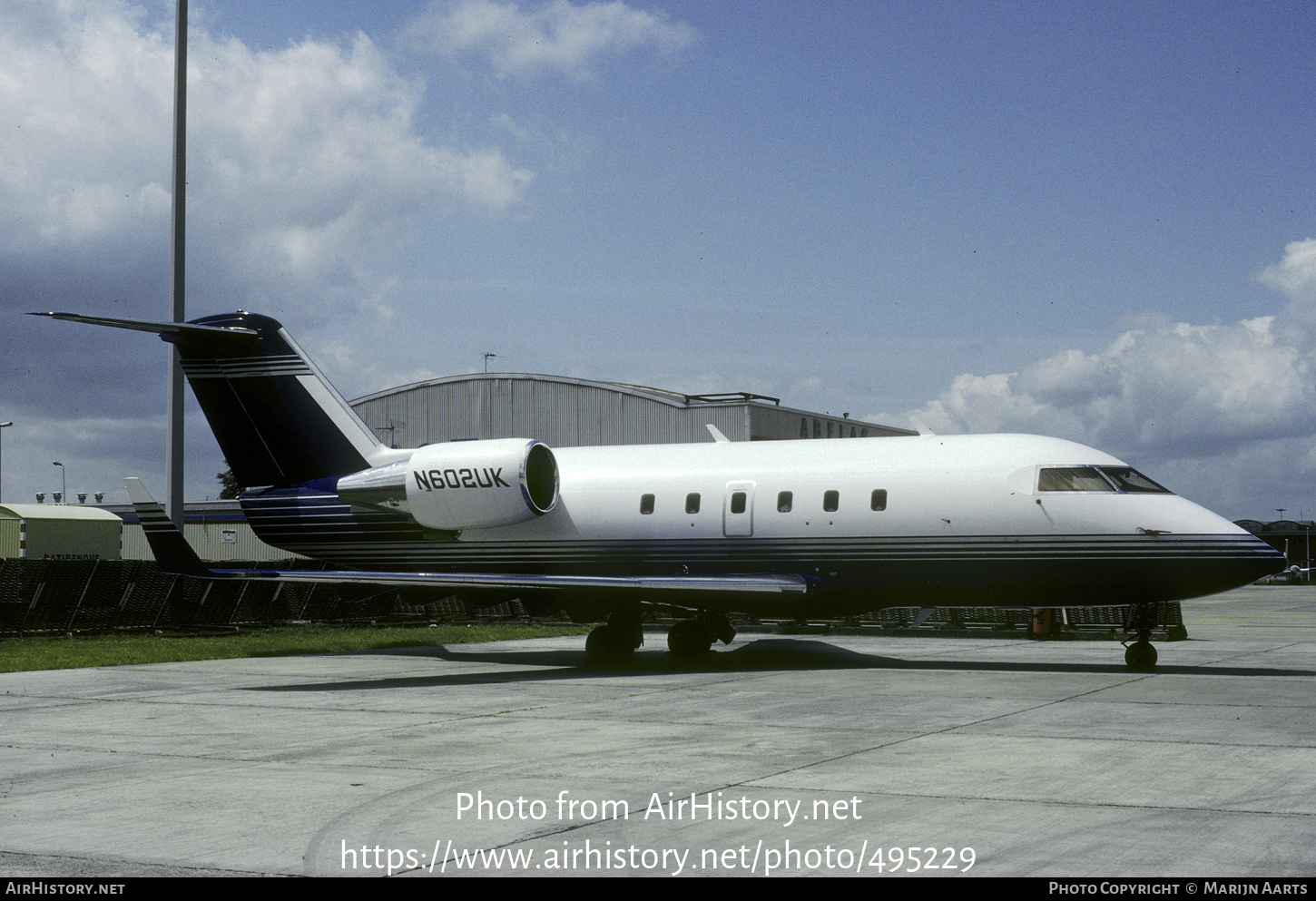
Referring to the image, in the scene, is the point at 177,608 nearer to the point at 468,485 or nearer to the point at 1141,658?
the point at 468,485

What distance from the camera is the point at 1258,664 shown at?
66.8 ft

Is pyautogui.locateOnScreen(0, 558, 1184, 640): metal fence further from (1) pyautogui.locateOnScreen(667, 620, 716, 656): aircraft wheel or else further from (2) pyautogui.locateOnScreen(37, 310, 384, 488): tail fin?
(1) pyautogui.locateOnScreen(667, 620, 716, 656): aircraft wheel

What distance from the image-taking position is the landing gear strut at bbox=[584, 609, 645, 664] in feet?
67.7

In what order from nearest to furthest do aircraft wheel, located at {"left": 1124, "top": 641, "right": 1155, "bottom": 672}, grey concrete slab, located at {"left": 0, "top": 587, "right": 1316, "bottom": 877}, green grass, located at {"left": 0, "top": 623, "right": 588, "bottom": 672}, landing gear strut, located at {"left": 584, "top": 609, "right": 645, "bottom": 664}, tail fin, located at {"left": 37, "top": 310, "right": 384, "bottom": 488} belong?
grey concrete slab, located at {"left": 0, "top": 587, "right": 1316, "bottom": 877} → aircraft wheel, located at {"left": 1124, "top": 641, "right": 1155, "bottom": 672} → landing gear strut, located at {"left": 584, "top": 609, "right": 645, "bottom": 664} → green grass, located at {"left": 0, "top": 623, "right": 588, "bottom": 672} → tail fin, located at {"left": 37, "top": 310, "right": 384, "bottom": 488}

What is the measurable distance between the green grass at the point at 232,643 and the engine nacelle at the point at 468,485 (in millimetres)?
4105

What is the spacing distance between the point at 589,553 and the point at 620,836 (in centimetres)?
1404

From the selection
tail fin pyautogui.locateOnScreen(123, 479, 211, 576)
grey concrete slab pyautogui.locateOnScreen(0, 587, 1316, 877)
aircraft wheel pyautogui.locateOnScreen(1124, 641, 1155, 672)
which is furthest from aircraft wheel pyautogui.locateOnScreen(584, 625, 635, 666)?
aircraft wheel pyautogui.locateOnScreen(1124, 641, 1155, 672)

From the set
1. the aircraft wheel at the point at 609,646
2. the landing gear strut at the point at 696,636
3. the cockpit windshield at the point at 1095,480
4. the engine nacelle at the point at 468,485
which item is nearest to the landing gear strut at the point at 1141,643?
the cockpit windshield at the point at 1095,480

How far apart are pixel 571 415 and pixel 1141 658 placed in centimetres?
3351

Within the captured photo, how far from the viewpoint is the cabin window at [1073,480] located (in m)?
18.3

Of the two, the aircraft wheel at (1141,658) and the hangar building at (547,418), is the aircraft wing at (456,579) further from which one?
the hangar building at (547,418)

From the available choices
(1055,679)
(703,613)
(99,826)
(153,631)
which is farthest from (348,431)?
(99,826)

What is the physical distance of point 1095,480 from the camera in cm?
1831

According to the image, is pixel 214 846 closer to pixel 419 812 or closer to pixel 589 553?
pixel 419 812
